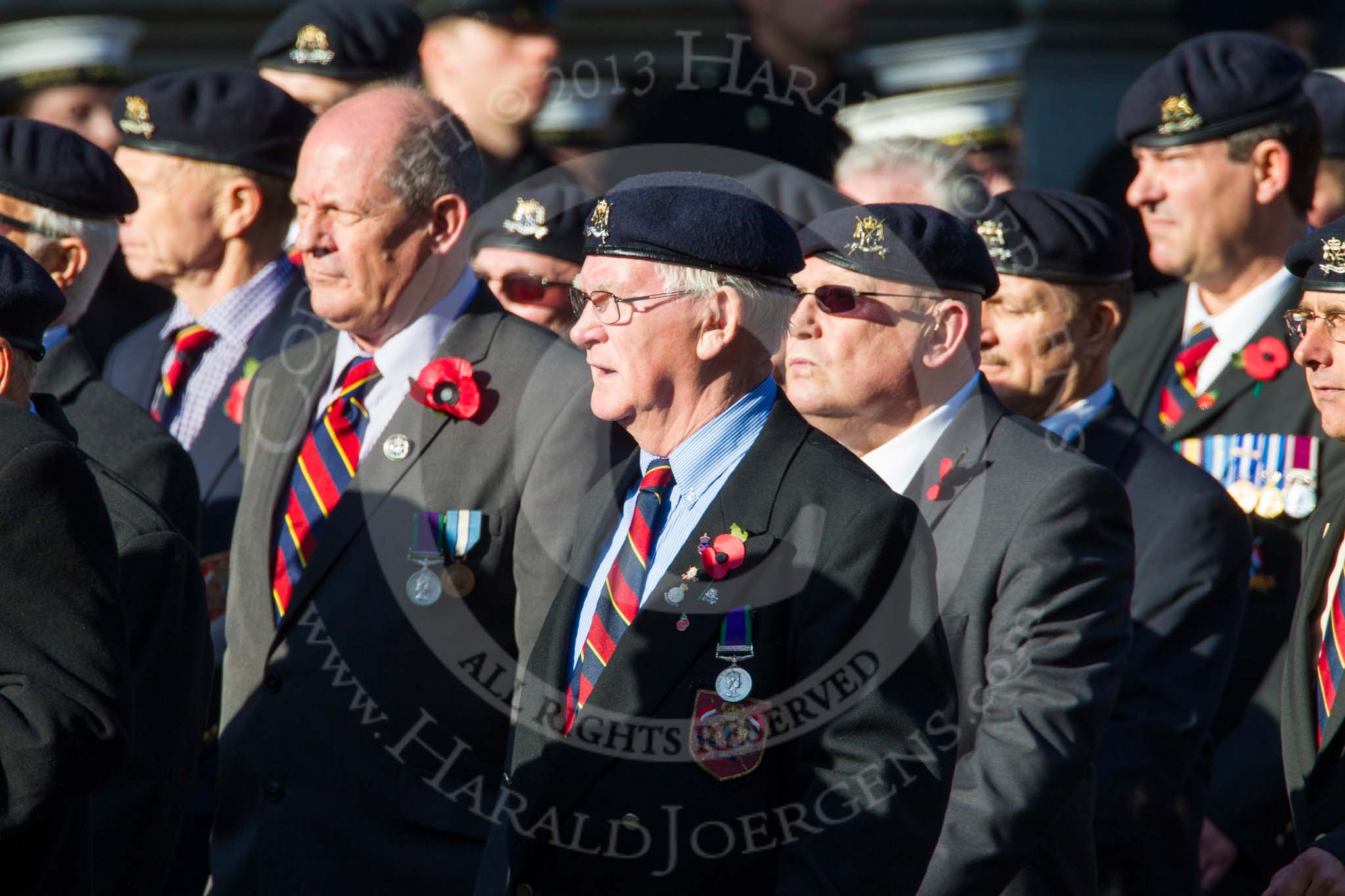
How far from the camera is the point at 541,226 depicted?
5.57 metres

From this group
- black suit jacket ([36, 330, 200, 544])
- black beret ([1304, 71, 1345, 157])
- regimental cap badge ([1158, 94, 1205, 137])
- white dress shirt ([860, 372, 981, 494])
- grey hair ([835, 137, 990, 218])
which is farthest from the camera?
black beret ([1304, 71, 1345, 157])

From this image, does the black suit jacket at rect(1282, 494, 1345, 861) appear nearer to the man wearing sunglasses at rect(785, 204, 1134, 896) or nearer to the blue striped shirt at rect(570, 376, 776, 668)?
the man wearing sunglasses at rect(785, 204, 1134, 896)

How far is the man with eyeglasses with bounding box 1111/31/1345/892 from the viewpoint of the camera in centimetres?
511

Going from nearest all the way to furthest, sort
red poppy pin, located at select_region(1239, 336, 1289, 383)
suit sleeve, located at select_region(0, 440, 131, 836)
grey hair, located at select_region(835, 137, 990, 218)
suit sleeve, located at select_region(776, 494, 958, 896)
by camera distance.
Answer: suit sleeve, located at select_region(0, 440, 131, 836)
suit sleeve, located at select_region(776, 494, 958, 896)
red poppy pin, located at select_region(1239, 336, 1289, 383)
grey hair, located at select_region(835, 137, 990, 218)

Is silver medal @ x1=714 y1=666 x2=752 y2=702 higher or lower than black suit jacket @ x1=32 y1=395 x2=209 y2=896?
higher

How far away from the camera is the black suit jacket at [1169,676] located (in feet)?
15.0

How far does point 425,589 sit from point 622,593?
0.79 m

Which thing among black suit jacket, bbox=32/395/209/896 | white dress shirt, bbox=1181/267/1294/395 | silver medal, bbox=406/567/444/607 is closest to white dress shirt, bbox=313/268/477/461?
silver medal, bbox=406/567/444/607

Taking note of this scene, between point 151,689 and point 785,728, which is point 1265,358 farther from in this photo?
point 151,689

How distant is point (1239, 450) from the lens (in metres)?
5.34

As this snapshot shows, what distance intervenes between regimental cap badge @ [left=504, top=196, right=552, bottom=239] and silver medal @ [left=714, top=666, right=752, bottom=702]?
2473 mm

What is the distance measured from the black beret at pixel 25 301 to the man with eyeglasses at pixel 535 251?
6.49ft

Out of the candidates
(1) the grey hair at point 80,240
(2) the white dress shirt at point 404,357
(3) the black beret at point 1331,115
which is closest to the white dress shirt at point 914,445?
(2) the white dress shirt at point 404,357

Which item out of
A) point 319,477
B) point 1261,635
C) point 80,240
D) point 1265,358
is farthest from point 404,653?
point 1265,358
